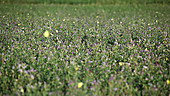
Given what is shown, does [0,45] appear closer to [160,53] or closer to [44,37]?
[44,37]

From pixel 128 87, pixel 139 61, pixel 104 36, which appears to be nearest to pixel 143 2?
pixel 104 36

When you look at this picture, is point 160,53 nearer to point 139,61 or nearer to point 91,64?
point 139,61

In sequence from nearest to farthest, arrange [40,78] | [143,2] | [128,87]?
[128,87] → [40,78] → [143,2]

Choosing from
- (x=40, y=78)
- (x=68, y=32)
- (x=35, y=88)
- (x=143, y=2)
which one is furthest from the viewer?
(x=143, y=2)

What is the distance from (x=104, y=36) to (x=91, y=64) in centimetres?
149

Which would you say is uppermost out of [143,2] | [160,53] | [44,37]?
[143,2]

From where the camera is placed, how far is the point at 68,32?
4570 mm

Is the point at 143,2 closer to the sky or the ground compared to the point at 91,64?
closer to the sky

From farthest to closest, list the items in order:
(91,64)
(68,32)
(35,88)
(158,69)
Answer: (68,32) → (91,64) → (158,69) → (35,88)

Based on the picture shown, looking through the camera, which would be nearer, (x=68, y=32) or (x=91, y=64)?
(x=91, y=64)

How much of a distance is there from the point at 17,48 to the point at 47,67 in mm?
1023

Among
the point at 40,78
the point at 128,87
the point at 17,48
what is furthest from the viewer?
the point at 17,48

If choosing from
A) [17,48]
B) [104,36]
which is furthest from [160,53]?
[17,48]

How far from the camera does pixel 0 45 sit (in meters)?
3.46
